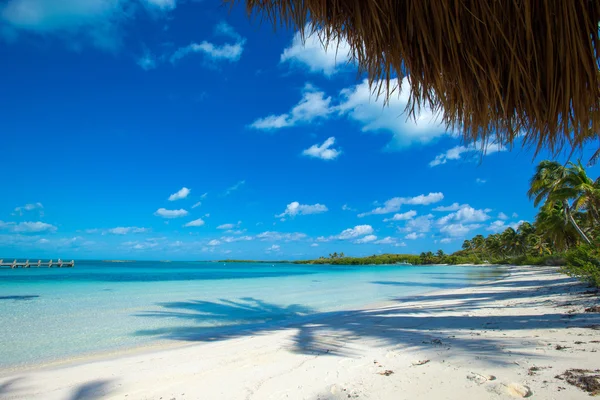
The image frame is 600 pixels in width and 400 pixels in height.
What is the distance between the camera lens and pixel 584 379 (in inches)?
103

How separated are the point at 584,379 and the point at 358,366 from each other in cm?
200

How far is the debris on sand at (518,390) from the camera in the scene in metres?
2.46

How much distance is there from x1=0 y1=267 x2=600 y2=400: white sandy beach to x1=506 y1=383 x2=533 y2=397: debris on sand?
0.02m

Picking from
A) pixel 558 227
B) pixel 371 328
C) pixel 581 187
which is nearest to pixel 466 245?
pixel 558 227

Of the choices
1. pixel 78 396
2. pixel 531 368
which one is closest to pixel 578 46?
pixel 531 368

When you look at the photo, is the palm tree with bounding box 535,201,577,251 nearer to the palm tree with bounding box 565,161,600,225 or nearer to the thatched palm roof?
the palm tree with bounding box 565,161,600,225

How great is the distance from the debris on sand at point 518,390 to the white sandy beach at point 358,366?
0.08 feet

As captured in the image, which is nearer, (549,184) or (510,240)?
(549,184)

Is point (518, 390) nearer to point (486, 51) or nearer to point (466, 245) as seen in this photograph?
point (486, 51)

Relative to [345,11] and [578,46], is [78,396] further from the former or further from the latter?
[578,46]

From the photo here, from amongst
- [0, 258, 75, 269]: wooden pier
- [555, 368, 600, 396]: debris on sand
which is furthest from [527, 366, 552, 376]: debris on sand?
[0, 258, 75, 269]: wooden pier

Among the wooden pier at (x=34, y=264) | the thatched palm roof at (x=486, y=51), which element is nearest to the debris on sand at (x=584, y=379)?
the thatched palm roof at (x=486, y=51)

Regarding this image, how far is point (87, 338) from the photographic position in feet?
20.9

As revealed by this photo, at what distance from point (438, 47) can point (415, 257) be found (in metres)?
107
